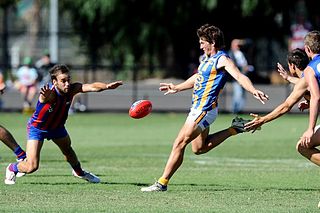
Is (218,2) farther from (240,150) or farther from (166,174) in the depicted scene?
(166,174)

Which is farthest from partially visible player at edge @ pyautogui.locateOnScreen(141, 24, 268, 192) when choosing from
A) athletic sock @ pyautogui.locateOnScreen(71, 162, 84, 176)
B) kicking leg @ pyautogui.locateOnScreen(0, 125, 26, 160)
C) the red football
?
kicking leg @ pyautogui.locateOnScreen(0, 125, 26, 160)

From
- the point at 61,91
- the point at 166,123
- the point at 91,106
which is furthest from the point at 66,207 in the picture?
the point at 91,106

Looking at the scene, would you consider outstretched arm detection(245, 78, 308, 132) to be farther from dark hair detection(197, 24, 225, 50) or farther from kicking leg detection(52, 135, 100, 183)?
kicking leg detection(52, 135, 100, 183)

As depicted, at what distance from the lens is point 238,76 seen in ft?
38.2

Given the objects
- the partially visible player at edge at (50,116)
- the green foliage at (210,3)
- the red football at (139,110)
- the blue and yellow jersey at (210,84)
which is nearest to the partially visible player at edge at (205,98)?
the blue and yellow jersey at (210,84)

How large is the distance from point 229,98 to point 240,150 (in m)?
16.6

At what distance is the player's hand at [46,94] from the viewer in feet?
40.5

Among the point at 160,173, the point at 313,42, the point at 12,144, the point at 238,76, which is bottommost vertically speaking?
the point at 160,173

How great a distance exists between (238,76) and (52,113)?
2542 millimetres

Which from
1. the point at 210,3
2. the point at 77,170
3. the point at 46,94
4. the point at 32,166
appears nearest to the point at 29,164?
the point at 32,166

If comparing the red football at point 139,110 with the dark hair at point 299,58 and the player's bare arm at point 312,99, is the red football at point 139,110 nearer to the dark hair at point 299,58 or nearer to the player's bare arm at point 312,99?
the dark hair at point 299,58

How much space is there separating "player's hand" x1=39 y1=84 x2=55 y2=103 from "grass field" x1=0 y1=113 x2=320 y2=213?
1111 millimetres

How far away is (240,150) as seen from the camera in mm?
18969

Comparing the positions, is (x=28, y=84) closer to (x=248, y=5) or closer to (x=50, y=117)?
(x=248, y=5)
